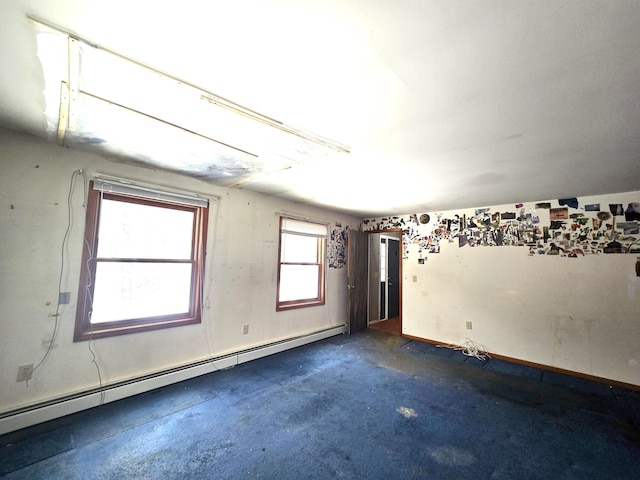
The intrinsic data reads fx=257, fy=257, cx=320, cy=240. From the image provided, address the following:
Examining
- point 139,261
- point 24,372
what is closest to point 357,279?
point 139,261

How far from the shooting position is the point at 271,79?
138 cm

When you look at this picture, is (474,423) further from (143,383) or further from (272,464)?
(143,383)

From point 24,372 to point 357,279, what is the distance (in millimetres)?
4387

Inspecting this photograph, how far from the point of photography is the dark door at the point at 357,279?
5.00 meters

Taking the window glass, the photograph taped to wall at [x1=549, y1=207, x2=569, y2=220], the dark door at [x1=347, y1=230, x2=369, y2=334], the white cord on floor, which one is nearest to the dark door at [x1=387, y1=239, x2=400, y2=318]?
the dark door at [x1=347, y1=230, x2=369, y2=334]

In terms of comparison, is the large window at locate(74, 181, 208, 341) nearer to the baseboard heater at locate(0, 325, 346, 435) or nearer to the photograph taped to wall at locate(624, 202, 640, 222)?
the baseboard heater at locate(0, 325, 346, 435)

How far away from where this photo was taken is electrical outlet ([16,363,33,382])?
80.5 inches

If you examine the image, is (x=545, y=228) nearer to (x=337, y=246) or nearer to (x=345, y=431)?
(x=337, y=246)

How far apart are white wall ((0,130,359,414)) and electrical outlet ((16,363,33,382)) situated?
0.03m

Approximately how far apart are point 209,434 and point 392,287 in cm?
531

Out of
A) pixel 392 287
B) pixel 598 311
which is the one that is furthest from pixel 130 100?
pixel 392 287

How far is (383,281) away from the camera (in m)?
6.16

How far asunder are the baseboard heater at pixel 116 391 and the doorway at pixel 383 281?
2743 mm

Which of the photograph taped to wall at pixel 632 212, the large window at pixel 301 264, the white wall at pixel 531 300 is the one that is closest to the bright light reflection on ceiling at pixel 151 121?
the large window at pixel 301 264
